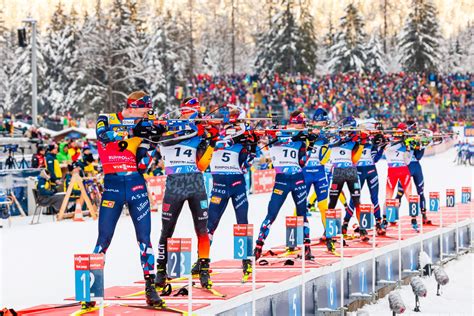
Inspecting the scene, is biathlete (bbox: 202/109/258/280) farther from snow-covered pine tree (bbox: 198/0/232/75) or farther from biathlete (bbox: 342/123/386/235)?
snow-covered pine tree (bbox: 198/0/232/75)

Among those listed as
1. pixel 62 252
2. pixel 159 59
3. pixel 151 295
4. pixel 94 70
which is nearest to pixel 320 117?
pixel 62 252

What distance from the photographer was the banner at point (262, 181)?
3388 centimetres

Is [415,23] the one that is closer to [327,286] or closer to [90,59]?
[90,59]

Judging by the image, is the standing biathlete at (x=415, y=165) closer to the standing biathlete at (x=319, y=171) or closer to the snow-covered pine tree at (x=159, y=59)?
the standing biathlete at (x=319, y=171)

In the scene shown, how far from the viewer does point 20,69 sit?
94688 mm

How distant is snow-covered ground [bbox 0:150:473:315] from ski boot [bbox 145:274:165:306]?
2.65 m

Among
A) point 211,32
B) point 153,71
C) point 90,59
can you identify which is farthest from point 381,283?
point 211,32

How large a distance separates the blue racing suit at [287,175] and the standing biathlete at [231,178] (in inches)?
37.5

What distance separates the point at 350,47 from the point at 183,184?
86.1m

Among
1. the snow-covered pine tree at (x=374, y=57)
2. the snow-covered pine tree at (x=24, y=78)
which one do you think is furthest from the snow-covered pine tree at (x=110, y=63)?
the snow-covered pine tree at (x=374, y=57)

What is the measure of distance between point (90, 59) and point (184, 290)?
6039 cm

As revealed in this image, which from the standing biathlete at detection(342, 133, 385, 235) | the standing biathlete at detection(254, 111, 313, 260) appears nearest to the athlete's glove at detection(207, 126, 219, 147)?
the standing biathlete at detection(254, 111, 313, 260)

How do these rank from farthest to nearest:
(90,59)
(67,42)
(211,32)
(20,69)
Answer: (211,32), (20,69), (67,42), (90,59)

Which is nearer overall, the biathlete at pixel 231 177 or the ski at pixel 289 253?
the biathlete at pixel 231 177
